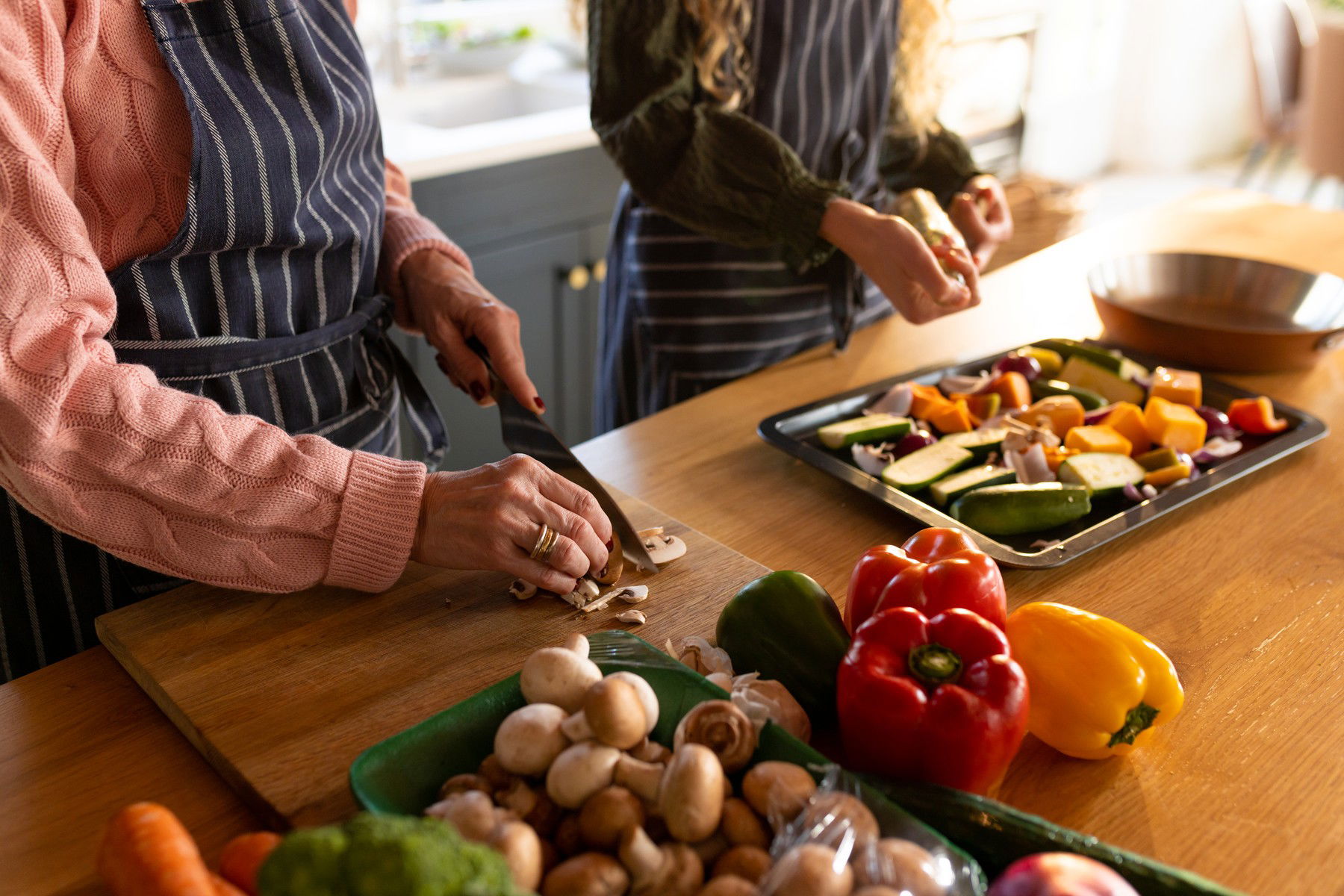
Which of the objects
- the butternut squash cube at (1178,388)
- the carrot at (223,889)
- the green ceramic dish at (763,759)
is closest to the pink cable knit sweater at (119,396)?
the green ceramic dish at (763,759)

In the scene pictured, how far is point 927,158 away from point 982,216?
205 millimetres

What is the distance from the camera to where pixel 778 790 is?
71 centimetres

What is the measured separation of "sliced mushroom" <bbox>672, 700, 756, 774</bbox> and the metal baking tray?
1.43ft

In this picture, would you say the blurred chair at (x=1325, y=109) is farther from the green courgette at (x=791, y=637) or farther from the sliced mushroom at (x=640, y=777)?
the sliced mushroom at (x=640, y=777)

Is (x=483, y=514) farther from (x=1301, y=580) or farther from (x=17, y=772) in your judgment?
(x=1301, y=580)

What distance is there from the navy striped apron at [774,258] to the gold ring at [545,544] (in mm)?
773

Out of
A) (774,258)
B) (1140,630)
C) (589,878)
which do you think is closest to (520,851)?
(589,878)

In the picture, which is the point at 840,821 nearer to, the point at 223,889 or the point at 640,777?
the point at 640,777

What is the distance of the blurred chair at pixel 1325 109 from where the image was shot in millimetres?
4660

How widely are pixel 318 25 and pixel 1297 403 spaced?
1.35 m

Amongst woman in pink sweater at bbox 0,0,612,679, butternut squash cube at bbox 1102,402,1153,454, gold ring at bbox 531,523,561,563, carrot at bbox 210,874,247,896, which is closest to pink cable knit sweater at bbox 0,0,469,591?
woman in pink sweater at bbox 0,0,612,679

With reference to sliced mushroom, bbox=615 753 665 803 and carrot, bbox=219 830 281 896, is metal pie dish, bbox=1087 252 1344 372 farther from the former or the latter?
carrot, bbox=219 830 281 896

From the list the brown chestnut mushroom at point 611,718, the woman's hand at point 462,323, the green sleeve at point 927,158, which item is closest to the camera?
the brown chestnut mushroom at point 611,718

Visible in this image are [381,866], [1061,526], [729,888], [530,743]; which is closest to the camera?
[381,866]
